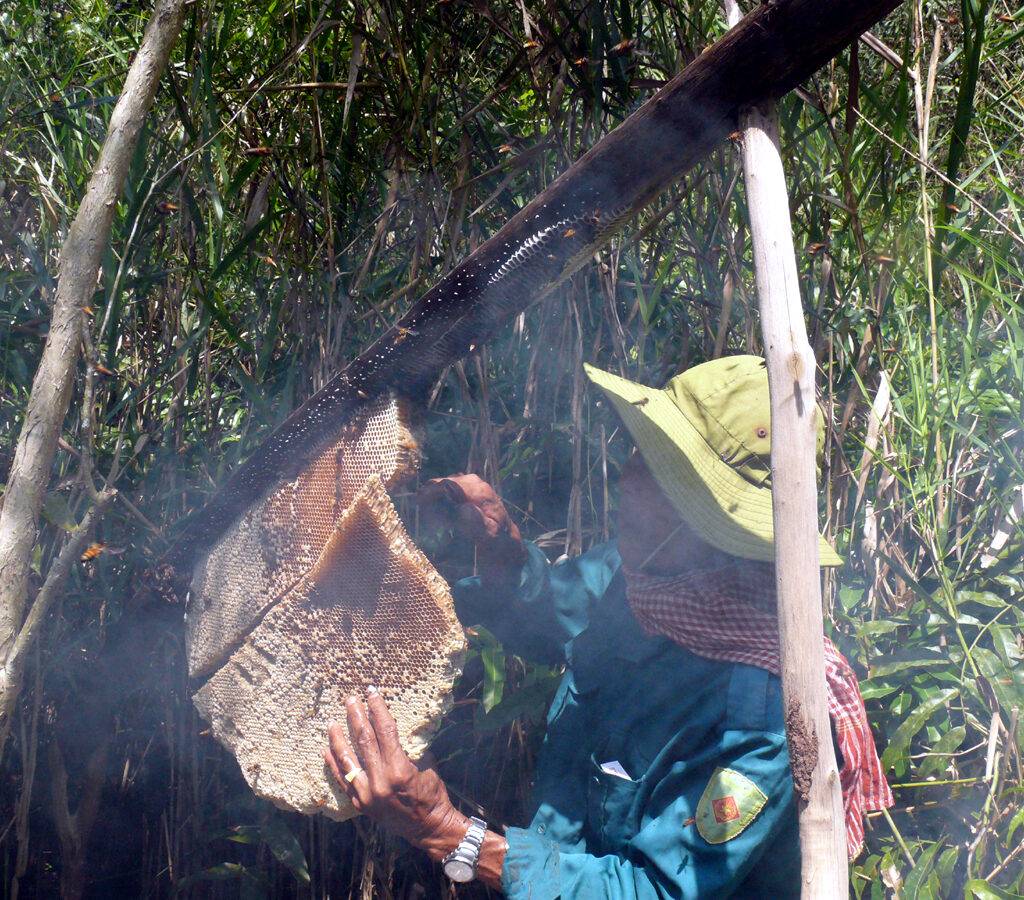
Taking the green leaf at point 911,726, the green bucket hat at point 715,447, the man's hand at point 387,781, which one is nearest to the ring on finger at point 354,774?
the man's hand at point 387,781

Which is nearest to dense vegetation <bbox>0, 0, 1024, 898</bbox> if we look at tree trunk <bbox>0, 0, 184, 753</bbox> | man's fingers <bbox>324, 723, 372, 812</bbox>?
tree trunk <bbox>0, 0, 184, 753</bbox>

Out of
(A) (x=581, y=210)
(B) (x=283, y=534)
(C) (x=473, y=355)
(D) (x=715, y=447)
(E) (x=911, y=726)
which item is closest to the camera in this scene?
(A) (x=581, y=210)

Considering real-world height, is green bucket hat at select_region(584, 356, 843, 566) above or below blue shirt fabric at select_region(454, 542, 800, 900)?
above

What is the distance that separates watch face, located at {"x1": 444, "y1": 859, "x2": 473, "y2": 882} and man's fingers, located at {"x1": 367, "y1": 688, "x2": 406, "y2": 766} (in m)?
0.22

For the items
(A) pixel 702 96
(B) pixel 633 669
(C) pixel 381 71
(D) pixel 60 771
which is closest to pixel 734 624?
(B) pixel 633 669

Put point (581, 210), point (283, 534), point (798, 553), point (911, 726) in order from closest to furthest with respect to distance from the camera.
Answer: point (798, 553)
point (581, 210)
point (283, 534)
point (911, 726)

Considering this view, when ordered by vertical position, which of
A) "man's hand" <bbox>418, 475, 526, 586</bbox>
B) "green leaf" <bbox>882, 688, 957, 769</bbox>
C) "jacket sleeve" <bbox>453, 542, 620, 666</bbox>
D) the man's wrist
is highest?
"man's hand" <bbox>418, 475, 526, 586</bbox>

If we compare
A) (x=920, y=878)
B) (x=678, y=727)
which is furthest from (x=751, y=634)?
(x=920, y=878)

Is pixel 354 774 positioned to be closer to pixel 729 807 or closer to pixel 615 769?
pixel 615 769

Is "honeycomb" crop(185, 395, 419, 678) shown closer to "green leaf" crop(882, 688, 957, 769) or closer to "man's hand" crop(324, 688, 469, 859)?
"man's hand" crop(324, 688, 469, 859)

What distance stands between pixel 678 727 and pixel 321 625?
675mm

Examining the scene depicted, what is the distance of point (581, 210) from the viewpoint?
4.43ft

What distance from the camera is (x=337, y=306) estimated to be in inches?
83.1

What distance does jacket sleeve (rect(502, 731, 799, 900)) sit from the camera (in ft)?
4.61
